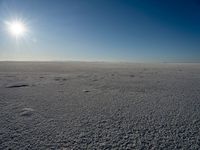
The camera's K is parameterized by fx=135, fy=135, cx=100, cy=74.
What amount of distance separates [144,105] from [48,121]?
3.40 metres

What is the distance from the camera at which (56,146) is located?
8.54 feet

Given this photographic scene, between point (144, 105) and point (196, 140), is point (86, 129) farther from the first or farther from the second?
point (144, 105)

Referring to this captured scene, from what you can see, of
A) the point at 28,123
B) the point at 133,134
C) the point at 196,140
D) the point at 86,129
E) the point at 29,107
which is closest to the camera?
the point at 196,140

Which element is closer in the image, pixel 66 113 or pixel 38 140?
pixel 38 140

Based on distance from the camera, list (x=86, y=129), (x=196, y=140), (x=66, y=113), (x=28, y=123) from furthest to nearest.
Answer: (x=66, y=113) < (x=28, y=123) < (x=86, y=129) < (x=196, y=140)

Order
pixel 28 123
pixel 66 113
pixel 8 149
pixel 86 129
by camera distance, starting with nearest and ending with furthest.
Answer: pixel 8 149 < pixel 86 129 < pixel 28 123 < pixel 66 113

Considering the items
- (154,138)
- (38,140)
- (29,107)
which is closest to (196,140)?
(154,138)

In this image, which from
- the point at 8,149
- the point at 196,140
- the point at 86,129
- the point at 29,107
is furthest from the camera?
the point at 29,107

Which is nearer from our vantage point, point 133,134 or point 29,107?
point 133,134

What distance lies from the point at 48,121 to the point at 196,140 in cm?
349

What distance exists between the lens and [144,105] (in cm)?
511

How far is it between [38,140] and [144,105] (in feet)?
12.3

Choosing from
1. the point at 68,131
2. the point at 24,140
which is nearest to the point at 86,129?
the point at 68,131

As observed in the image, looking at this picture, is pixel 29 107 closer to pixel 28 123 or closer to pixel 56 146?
pixel 28 123
